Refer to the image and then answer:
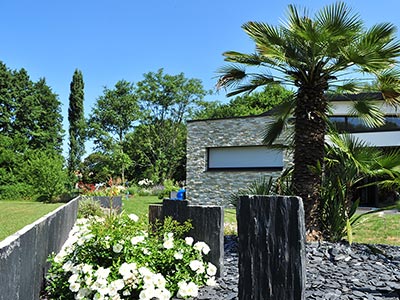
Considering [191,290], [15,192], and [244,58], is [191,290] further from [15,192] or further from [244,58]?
A: [15,192]

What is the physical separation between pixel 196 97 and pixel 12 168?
2226 cm

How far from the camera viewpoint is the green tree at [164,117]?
132ft

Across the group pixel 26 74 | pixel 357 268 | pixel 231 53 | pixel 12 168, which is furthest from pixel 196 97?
pixel 357 268

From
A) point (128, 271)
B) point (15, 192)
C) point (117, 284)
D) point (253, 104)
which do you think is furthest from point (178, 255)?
point (253, 104)

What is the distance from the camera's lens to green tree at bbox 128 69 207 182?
40.3 m

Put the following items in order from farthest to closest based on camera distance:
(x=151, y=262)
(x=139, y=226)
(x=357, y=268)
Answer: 1. (x=357, y=268)
2. (x=139, y=226)
3. (x=151, y=262)

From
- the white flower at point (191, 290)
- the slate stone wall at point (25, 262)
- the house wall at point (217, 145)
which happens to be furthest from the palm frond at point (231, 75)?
the house wall at point (217, 145)

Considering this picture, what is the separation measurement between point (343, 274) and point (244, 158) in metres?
14.1

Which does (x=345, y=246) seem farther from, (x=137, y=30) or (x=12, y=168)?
(x=12, y=168)

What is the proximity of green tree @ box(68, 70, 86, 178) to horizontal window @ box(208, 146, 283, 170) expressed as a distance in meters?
20.9

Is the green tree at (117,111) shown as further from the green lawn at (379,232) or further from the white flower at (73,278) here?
the white flower at (73,278)

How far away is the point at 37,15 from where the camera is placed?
46.8 feet

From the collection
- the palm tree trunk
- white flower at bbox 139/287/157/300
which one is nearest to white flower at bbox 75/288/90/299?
white flower at bbox 139/287/157/300

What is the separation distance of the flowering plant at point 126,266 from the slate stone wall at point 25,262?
272 millimetres
